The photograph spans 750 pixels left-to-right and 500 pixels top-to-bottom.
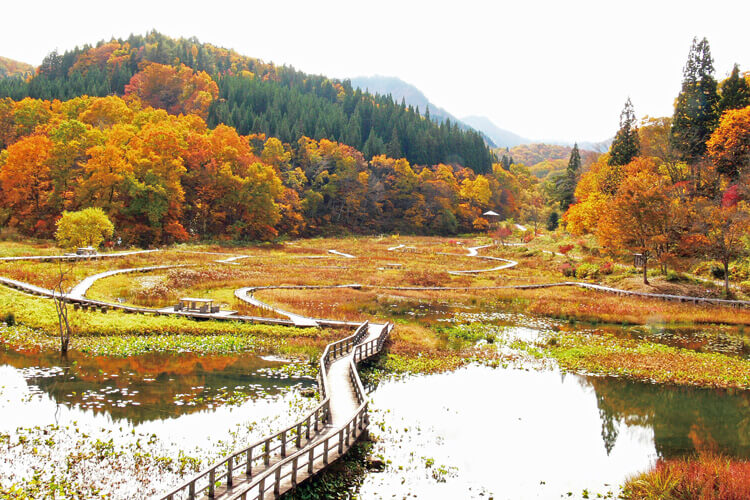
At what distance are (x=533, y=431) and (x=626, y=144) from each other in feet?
228

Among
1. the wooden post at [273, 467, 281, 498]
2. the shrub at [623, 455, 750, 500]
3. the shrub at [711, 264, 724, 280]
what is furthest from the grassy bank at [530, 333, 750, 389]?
the shrub at [711, 264, 724, 280]

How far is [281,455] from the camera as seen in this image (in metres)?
12.8

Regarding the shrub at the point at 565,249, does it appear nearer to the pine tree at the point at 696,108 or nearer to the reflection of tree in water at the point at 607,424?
the pine tree at the point at 696,108

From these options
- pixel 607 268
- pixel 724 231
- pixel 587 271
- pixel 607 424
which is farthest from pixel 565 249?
pixel 607 424

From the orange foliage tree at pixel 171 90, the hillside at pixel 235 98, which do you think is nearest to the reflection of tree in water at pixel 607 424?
the hillside at pixel 235 98

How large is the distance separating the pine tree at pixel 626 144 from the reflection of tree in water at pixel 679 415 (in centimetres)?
6070

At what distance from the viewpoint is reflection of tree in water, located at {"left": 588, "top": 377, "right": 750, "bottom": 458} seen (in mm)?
15445

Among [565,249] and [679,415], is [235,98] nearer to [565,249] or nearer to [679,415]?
[565,249]

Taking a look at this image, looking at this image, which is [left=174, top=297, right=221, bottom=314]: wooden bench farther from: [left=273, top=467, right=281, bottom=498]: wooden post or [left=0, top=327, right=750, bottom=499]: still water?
[left=273, top=467, right=281, bottom=498]: wooden post

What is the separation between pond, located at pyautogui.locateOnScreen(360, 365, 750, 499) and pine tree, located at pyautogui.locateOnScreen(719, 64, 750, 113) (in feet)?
178

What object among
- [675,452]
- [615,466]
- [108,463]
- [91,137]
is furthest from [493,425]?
[91,137]

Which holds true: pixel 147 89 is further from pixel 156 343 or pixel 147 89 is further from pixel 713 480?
pixel 713 480

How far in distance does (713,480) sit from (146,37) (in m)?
196

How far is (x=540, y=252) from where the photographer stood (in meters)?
71.4
